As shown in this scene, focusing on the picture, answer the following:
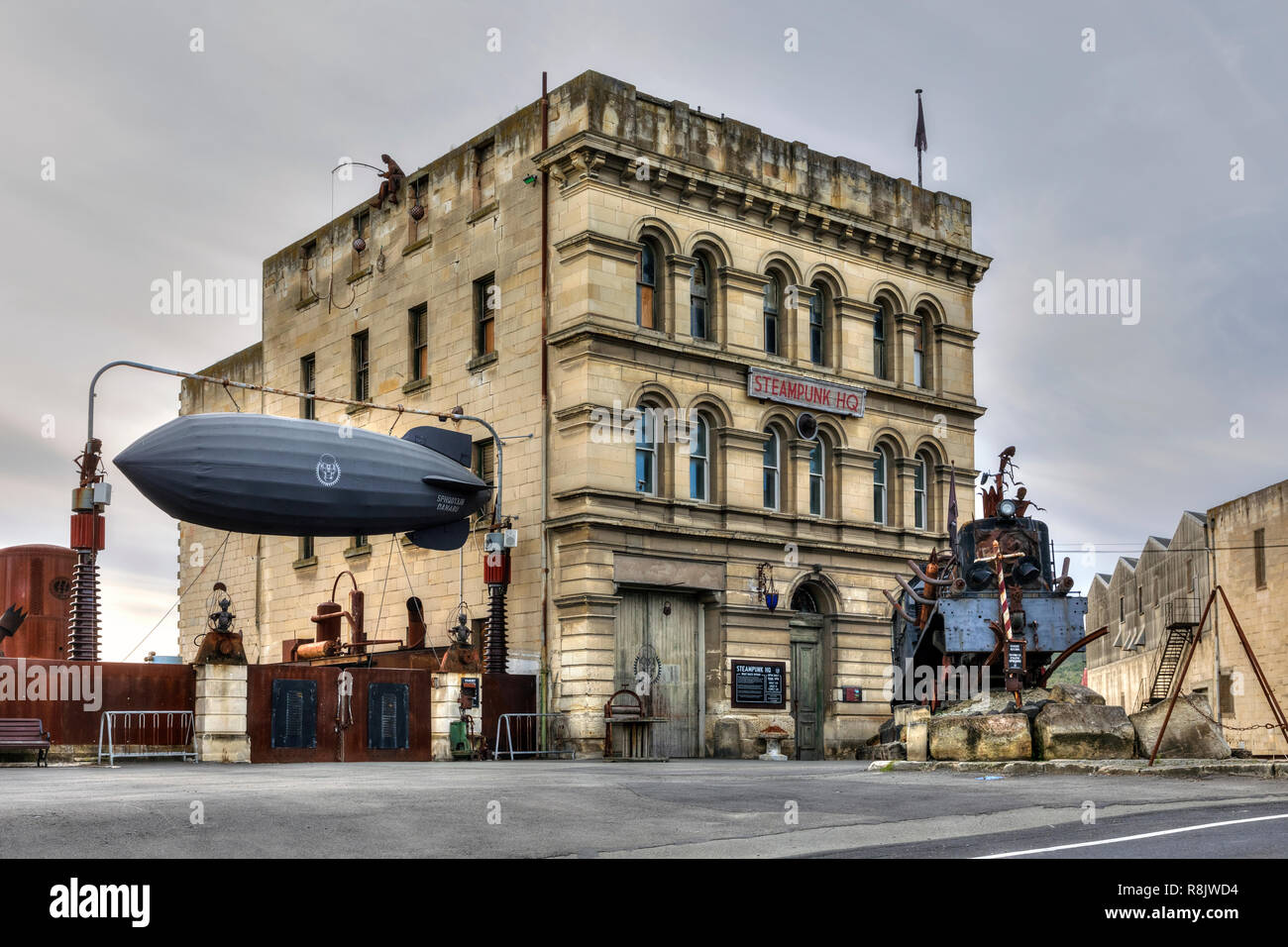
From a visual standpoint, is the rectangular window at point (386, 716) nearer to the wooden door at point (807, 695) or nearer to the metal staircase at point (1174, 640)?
the wooden door at point (807, 695)

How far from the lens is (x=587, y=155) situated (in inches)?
1328

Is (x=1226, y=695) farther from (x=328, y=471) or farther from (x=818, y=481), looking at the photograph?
(x=328, y=471)

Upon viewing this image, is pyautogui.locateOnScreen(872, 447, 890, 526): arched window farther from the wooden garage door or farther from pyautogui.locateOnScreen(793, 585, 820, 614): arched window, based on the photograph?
the wooden garage door

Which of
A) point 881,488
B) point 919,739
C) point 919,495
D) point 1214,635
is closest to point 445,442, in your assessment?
point 881,488

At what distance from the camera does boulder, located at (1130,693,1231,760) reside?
20047 mm

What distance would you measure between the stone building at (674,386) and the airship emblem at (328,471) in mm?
5377

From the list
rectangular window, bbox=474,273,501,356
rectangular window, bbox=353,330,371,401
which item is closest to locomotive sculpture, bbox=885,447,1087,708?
rectangular window, bbox=474,273,501,356

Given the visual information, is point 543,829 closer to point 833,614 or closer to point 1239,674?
point 833,614

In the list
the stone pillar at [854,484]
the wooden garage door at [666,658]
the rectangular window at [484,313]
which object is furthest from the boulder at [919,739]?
the rectangular window at [484,313]

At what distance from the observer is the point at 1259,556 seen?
4809 cm

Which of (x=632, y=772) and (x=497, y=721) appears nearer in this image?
(x=632, y=772)

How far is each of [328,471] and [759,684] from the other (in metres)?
12.1
